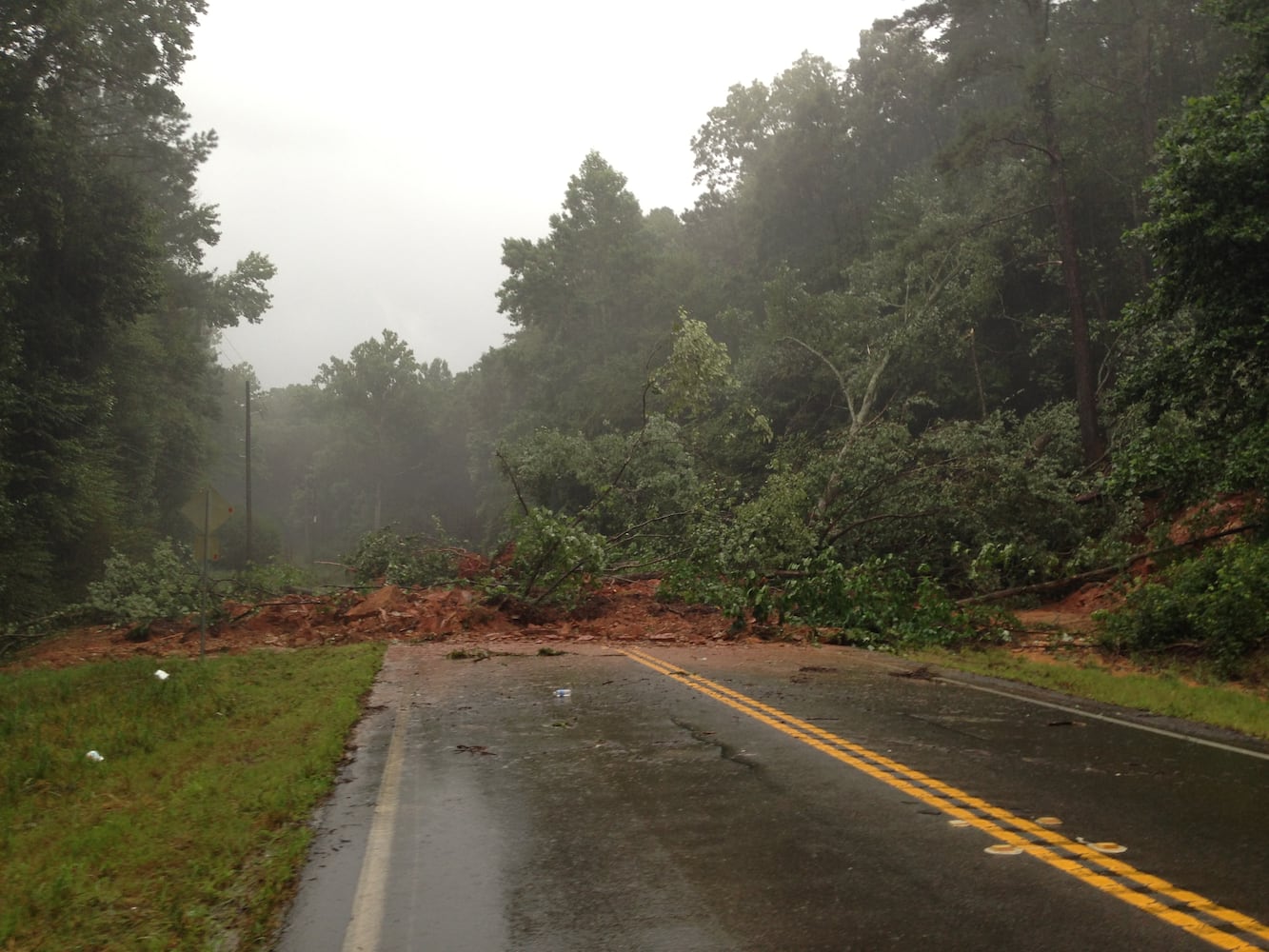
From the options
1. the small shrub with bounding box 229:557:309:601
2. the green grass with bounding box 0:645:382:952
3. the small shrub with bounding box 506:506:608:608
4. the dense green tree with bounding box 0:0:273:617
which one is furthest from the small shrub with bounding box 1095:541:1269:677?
A: the dense green tree with bounding box 0:0:273:617

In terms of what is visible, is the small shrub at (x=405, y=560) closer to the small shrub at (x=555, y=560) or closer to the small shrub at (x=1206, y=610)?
the small shrub at (x=555, y=560)

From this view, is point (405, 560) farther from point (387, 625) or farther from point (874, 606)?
point (874, 606)

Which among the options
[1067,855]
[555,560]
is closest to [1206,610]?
[1067,855]

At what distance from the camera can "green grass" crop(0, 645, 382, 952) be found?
5191 mm

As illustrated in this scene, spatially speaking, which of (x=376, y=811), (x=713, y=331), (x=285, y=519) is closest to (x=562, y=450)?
(x=713, y=331)

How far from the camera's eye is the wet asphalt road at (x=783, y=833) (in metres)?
4.63

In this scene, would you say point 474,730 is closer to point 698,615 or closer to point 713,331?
point 698,615

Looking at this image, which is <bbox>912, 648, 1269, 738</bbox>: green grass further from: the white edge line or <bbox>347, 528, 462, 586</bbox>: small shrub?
<bbox>347, 528, 462, 586</bbox>: small shrub

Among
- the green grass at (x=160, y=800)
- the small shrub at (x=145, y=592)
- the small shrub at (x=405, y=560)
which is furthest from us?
the small shrub at (x=405, y=560)

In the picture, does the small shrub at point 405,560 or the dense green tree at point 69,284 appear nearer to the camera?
the small shrub at point 405,560

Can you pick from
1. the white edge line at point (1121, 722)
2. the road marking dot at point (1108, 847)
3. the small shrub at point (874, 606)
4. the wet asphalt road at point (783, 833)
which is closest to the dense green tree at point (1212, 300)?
the small shrub at point (874, 606)

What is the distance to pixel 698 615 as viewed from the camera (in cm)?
2044

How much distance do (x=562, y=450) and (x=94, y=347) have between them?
15.5 meters

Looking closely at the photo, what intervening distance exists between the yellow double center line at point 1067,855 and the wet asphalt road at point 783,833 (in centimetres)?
2
